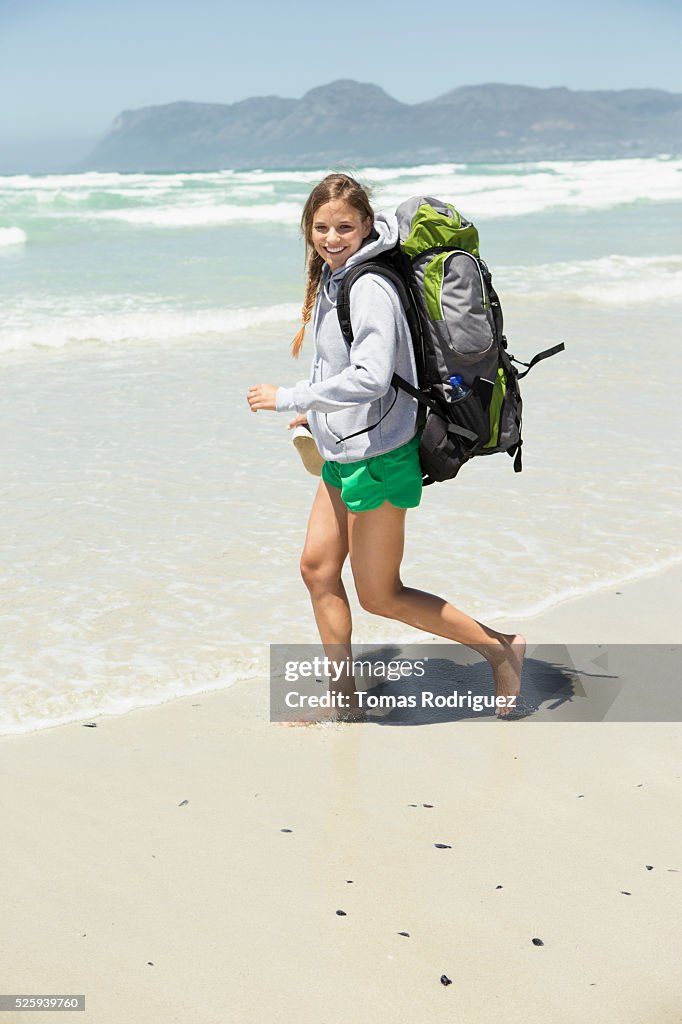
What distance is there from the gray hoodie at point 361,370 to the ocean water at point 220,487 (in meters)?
0.48

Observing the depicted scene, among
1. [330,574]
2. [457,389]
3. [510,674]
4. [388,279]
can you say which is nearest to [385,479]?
[457,389]

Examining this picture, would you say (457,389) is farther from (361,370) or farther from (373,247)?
(373,247)

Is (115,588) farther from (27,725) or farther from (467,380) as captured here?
(467,380)

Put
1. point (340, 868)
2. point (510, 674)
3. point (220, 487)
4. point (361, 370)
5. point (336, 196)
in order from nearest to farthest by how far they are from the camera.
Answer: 1. point (340, 868)
2. point (361, 370)
3. point (336, 196)
4. point (510, 674)
5. point (220, 487)

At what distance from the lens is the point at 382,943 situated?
8.32 ft

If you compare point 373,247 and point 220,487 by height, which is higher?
point 373,247

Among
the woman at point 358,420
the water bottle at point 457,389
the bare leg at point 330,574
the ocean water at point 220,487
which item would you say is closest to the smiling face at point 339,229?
the woman at point 358,420

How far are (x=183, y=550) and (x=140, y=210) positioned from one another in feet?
83.4

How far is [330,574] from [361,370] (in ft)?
2.68

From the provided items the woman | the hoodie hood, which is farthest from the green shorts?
the hoodie hood

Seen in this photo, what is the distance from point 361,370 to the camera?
9.78 feet

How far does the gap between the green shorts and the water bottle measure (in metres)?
0.19

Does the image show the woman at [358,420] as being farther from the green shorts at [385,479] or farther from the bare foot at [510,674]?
the bare foot at [510,674]

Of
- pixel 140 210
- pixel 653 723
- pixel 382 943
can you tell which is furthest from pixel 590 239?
pixel 382 943
